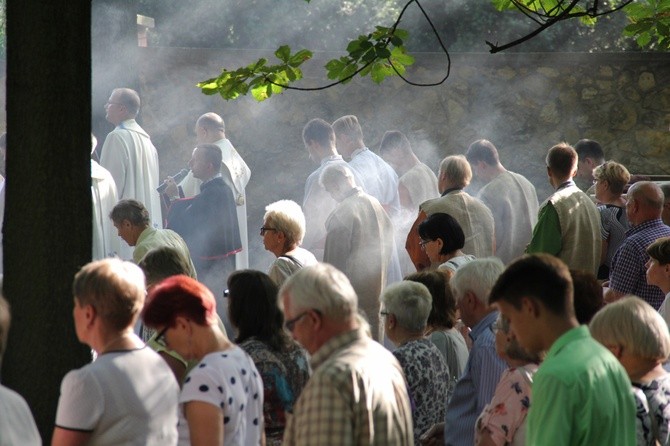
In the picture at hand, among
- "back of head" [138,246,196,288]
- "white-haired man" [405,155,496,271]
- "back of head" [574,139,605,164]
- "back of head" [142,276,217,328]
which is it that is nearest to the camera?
"back of head" [142,276,217,328]

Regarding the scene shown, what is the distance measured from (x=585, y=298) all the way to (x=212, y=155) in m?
5.92

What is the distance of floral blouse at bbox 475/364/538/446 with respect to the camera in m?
4.48

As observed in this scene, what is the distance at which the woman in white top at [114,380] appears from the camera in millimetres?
3768

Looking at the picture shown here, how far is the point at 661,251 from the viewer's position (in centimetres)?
675

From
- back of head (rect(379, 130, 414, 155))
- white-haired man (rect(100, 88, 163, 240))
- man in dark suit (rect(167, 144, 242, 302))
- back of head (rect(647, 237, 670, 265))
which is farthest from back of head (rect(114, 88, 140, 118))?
back of head (rect(647, 237, 670, 265))

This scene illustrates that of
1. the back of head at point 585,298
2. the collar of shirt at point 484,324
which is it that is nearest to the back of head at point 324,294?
the back of head at point 585,298

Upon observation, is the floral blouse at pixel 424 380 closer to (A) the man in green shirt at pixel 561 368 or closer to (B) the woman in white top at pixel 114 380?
(B) the woman in white top at pixel 114 380

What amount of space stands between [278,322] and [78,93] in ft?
4.23

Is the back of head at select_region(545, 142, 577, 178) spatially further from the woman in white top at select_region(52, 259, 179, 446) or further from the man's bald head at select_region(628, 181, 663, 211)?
the woman in white top at select_region(52, 259, 179, 446)

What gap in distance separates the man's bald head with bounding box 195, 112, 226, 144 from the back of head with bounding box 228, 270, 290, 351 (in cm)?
642

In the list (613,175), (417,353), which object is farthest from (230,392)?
(613,175)

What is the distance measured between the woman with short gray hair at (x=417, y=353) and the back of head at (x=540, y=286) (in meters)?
1.93

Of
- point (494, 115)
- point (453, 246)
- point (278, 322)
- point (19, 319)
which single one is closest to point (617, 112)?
point (494, 115)

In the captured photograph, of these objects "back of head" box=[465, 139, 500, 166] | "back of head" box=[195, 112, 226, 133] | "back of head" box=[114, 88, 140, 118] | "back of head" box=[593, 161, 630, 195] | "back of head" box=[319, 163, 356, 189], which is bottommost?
"back of head" box=[593, 161, 630, 195]
